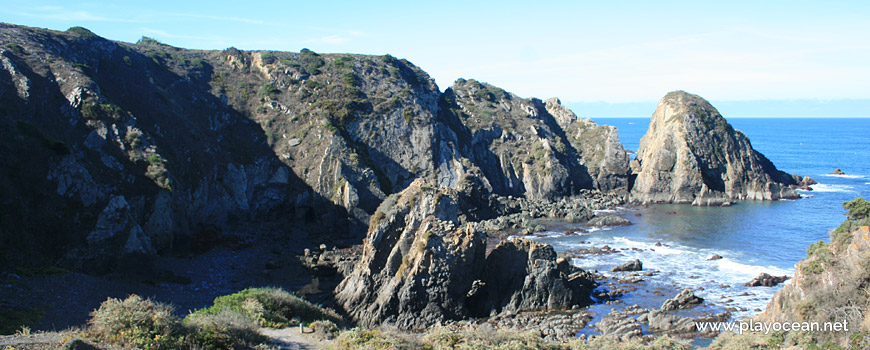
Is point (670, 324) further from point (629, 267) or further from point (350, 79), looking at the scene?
point (350, 79)

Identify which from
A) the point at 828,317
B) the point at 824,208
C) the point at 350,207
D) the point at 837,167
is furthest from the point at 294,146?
the point at 837,167

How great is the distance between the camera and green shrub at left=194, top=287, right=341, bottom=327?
20984mm

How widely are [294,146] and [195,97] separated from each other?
46.6 ft

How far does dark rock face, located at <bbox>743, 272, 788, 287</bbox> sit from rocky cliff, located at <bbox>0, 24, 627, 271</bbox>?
31.5 meters

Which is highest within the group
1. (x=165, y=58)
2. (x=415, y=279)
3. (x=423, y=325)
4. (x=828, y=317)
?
(x=165, y=58)

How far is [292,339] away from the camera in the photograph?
18.7 metres

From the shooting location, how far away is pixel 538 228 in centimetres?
5575

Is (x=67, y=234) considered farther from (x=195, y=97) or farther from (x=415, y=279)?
(x=195, y=97)

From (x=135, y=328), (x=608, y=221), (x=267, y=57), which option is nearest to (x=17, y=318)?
(x=135, y=328)

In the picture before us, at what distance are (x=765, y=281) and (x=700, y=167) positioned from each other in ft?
136

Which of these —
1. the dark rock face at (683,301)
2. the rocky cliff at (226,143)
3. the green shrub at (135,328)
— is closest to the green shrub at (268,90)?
the rocky cliff at (226,143)

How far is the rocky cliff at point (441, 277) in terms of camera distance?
2973 cm

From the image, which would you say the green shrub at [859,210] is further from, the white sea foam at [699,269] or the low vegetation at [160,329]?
the low vegetation at [160,329]

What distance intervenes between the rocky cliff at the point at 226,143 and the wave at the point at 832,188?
28237 millimetres
